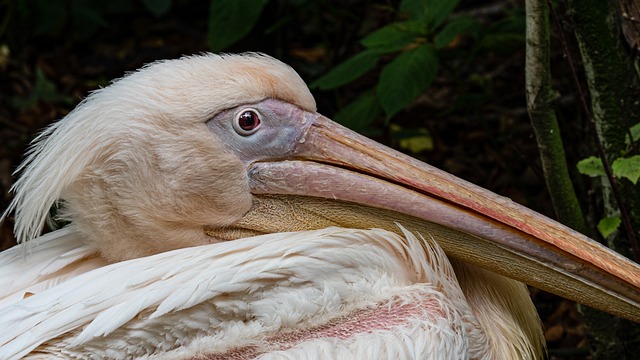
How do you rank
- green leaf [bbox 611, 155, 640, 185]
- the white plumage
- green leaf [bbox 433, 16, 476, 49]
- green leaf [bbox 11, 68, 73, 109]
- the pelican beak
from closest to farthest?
the white plumage
the pelican beak
green leaf [bbox 611, 155, 640, 185]
green leaf [bbox 433, 16, 476, 49]
green leaf [bbox 11, 68, 73, 109]

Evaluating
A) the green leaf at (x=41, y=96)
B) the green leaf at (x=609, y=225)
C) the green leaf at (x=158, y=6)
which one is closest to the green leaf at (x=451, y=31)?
the green leaf at (x=609, y=225)

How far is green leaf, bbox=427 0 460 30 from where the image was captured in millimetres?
3531

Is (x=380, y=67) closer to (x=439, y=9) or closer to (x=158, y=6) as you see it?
(x=158, y=6)

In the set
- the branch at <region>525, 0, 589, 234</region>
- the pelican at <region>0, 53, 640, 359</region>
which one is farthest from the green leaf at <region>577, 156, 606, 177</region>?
the pelican at <region>0, 53, 640, 359</region>

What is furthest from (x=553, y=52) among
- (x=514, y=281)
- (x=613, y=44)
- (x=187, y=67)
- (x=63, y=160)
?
(x=63, y=160)

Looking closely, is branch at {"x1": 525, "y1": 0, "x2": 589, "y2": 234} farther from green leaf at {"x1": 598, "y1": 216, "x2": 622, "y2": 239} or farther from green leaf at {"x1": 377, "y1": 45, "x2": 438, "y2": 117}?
green leaf at {"x1": 377, "y1": 45, "x2": 438, "y2": 117}

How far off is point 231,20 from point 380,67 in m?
1.78

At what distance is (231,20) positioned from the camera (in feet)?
13.1

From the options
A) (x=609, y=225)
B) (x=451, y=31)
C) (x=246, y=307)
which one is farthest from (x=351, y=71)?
(x=246, y=307)

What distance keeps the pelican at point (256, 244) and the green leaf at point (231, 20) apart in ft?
4.28

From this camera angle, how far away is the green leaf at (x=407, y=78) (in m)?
3.51

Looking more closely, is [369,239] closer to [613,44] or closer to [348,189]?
[348,189]

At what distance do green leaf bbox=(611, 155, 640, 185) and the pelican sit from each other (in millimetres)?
362

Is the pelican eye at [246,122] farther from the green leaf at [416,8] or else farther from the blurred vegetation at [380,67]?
the green leaf at [416,8]
